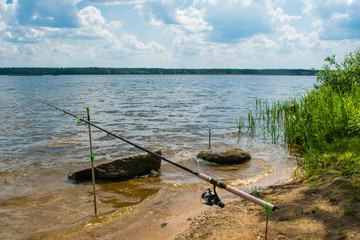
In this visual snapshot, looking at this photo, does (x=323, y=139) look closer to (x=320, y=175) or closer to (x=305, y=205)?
(x=320, y=175)

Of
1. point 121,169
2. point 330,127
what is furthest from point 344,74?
point 121,169

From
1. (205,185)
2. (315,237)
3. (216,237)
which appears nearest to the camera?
(315,237)

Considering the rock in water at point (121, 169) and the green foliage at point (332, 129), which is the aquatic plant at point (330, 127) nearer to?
the green foliage at point (332, 129)

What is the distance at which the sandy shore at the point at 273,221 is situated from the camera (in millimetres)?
4582

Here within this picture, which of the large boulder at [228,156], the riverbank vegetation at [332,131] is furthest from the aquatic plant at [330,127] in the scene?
the large boulder at [228,156]

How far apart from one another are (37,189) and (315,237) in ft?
26.1

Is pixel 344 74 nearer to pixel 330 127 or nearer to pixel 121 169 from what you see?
pixel 330 127

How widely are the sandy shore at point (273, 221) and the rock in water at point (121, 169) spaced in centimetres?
293

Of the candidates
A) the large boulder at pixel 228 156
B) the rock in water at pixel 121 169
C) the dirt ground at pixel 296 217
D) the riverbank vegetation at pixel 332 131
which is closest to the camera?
the dirt ground at pixel 296 217

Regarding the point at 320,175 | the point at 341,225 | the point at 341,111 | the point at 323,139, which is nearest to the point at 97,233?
the point at 341,225

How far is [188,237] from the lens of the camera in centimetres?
518

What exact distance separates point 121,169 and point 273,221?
5.80 metres

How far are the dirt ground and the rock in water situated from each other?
161 inches

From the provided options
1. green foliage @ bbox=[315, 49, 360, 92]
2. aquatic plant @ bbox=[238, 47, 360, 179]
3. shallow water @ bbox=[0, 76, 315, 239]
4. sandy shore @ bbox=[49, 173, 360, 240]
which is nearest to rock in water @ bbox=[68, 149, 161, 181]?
shallow water @ bbox=[0, 76, 315, 239]
